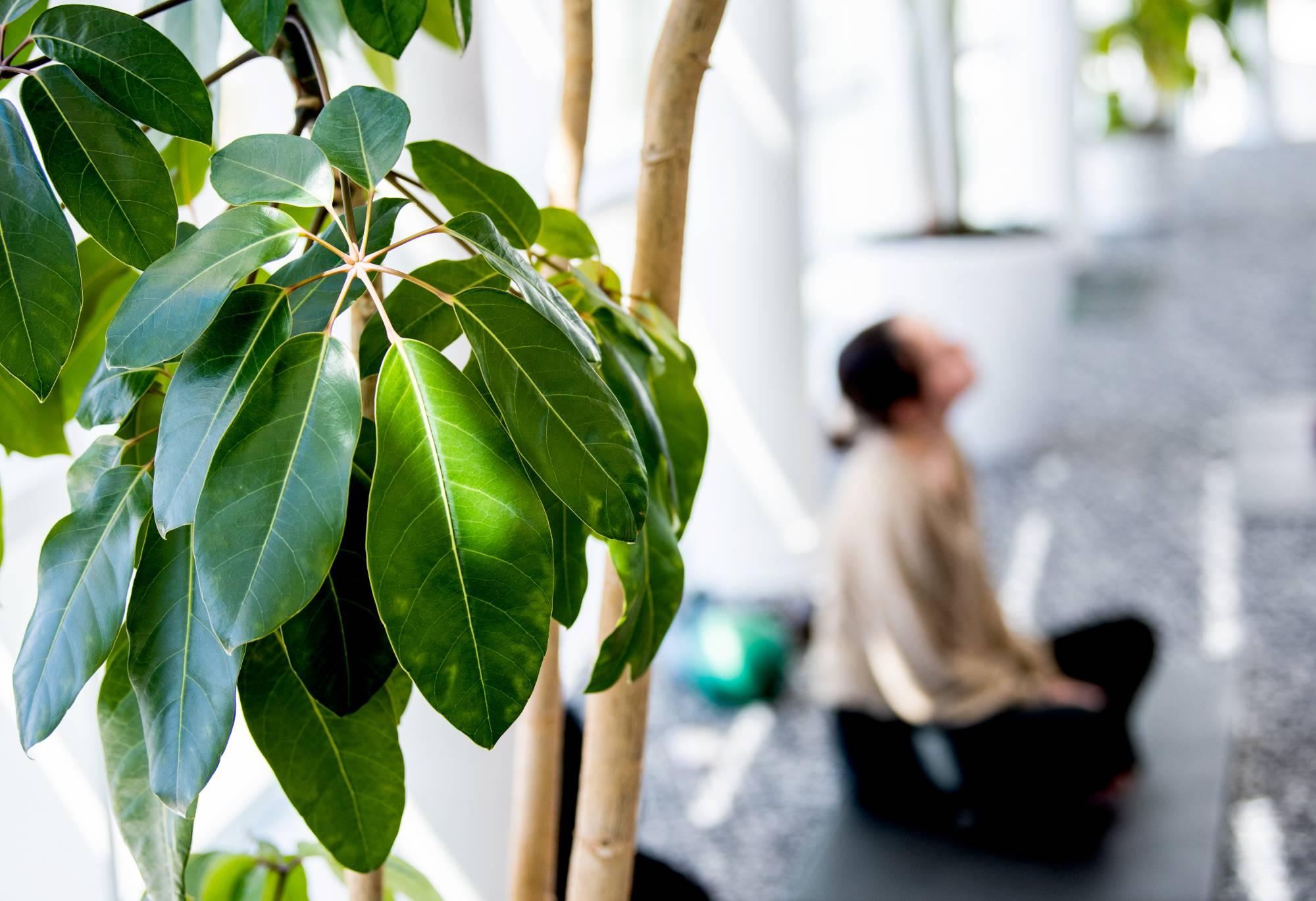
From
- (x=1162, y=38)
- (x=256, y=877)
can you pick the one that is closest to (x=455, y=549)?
(x=256, y=877)

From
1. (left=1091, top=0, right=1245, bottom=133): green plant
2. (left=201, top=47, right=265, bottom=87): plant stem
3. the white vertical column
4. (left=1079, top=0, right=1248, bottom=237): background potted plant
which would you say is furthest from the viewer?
(left=1079, top=0, right=1248, bottom=237): background potted plant

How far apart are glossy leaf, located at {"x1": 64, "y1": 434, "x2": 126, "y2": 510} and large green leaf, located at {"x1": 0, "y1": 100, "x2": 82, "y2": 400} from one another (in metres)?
0.10

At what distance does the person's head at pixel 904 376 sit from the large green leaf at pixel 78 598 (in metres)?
1.57

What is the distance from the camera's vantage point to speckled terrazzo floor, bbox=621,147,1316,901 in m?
2.23

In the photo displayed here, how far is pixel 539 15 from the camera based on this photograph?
301cm

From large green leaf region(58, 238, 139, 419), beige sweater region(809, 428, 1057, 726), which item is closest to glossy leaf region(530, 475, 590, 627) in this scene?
large green leaf region(58, 238, 139, 419)

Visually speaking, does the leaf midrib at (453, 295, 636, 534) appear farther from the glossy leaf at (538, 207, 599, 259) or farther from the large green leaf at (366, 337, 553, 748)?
the glossy leaf at (538, 207, 599, 259)

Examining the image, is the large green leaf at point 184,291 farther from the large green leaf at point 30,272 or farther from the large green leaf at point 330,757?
the large green leaf at point 330,757

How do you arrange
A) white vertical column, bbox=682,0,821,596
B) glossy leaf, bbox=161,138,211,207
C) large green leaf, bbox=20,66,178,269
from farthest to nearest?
white vertical column, bbox=682,0,821,596 < glossy leaf, bbox=161,138,211,207 < large green leaf, bbox=20,66,178,269

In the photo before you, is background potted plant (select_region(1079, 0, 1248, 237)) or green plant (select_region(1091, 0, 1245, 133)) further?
background potted plant (select_region(1079, 0, 1248, 237))

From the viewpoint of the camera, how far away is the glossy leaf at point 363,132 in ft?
1.67

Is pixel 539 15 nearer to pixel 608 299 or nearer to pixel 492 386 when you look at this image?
pixel 608 299

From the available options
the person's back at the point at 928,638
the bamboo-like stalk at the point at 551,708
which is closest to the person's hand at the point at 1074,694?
the person's back at the point at 928,638

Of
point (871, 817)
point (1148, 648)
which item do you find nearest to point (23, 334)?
point (871, 817)
